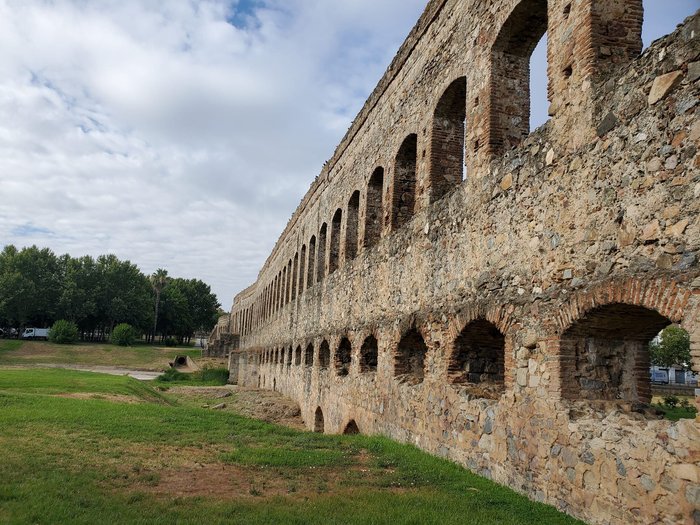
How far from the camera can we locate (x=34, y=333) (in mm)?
61562

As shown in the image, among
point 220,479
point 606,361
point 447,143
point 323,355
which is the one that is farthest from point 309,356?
point 606,361

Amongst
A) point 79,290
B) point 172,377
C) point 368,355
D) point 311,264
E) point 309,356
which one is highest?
point 79,290

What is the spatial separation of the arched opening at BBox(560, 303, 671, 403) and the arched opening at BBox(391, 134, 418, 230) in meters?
6.25

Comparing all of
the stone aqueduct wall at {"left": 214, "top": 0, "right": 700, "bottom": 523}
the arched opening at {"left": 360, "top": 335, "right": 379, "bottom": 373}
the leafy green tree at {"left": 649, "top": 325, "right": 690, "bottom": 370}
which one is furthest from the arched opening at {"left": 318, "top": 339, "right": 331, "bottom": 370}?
the leafy green tree at {"left": 649, "top": 325, "right": 690, "bottom": 370}

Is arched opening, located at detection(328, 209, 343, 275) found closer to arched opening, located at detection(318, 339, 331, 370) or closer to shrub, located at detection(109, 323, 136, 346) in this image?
arched opening, located at detection(318, 339, 331, 370)

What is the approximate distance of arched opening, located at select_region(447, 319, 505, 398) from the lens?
8320mm

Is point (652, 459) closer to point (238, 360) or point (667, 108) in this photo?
point (667, 108)

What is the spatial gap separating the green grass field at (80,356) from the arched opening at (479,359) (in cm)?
3832

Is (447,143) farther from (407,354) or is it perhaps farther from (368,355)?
(368,355)

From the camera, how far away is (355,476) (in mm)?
7176

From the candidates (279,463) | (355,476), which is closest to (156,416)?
(279,463)

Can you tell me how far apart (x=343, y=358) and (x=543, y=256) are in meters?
9.41

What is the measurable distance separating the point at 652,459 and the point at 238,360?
119ft

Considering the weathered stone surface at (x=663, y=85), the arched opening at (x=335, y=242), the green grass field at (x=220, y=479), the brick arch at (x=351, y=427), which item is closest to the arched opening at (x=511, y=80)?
the weathered stone surface at (x=663, y=85)
